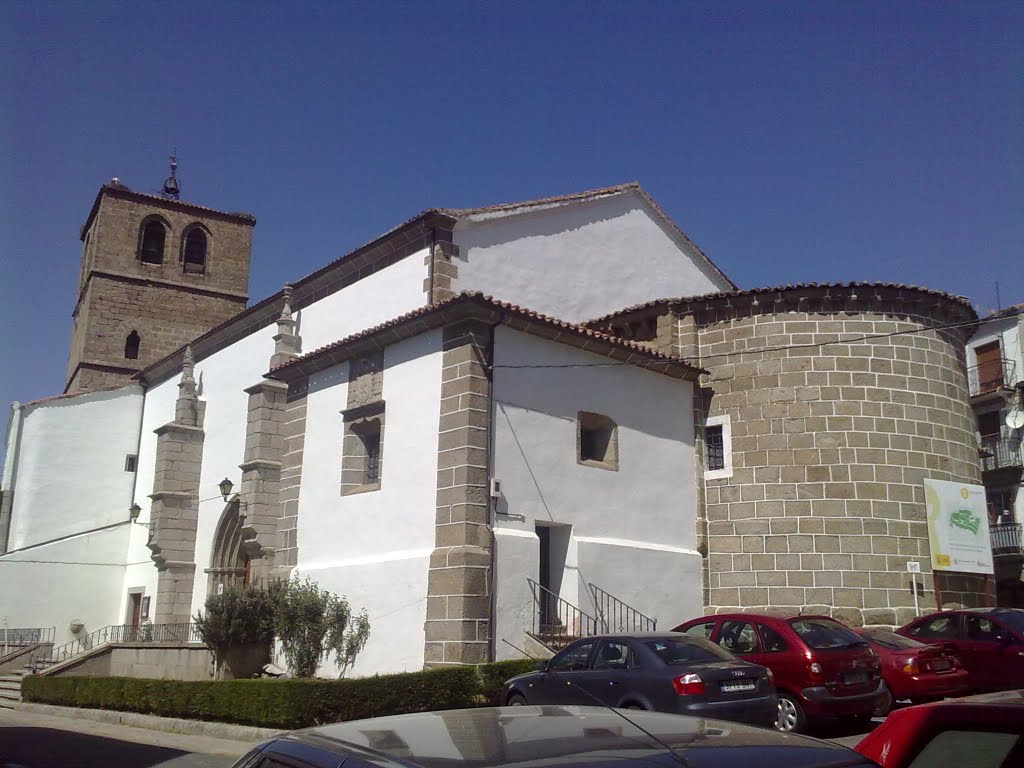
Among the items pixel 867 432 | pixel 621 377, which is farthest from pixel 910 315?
pixel 621 377

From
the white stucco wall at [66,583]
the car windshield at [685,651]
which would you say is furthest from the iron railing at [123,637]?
the car windshield at [685,651]

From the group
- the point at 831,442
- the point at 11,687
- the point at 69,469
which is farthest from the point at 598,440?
the point at 69,469

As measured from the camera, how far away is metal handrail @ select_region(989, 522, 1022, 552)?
31.4 m

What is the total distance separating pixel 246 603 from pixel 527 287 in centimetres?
839

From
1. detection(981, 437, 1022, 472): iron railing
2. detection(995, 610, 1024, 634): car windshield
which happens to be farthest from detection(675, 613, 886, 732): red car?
detection(981, 437, 1022, 472): iron railing

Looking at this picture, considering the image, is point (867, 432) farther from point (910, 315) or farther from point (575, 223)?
point (575, 223)

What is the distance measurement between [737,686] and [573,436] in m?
7.21

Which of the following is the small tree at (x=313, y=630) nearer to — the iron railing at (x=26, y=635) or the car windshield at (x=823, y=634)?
the car windshield at (x=823, y=634)

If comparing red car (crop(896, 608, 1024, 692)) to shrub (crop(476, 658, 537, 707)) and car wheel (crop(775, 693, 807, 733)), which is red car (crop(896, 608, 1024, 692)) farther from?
shrub (crop(476, 658, 537, 707))

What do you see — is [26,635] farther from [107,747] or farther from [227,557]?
[107,747]

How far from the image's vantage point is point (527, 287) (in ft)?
65.9

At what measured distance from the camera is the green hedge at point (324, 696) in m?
12.1

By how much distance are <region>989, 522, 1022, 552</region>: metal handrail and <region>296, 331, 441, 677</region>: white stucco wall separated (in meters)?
23.7

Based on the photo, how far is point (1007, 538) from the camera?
104 ft
